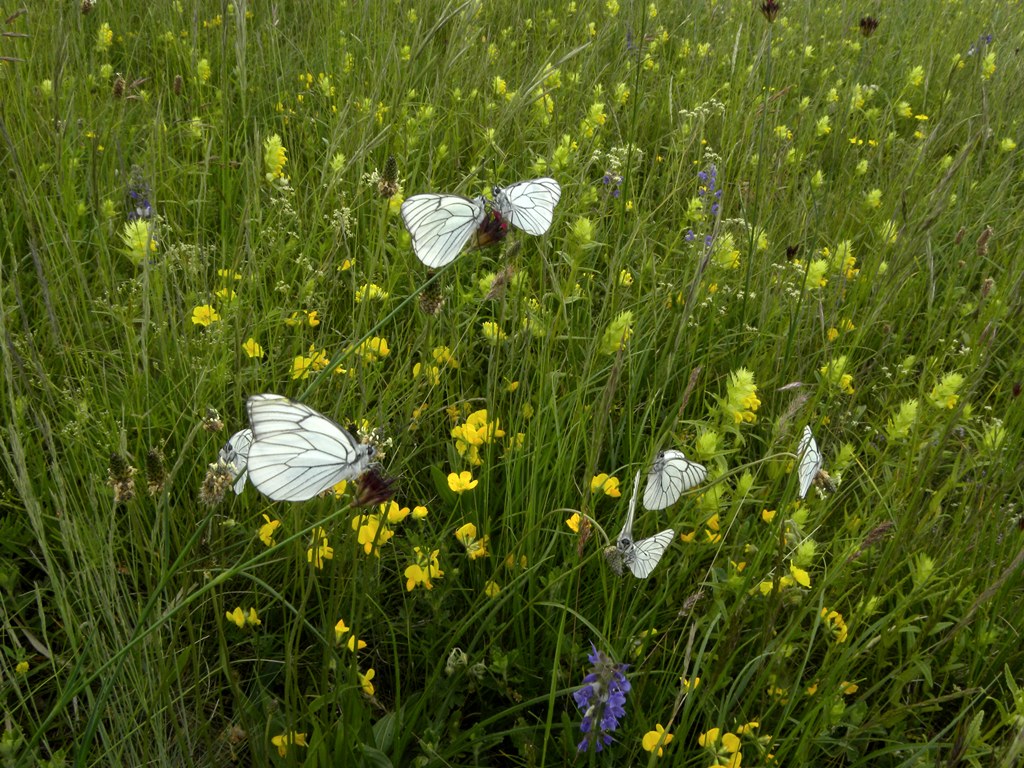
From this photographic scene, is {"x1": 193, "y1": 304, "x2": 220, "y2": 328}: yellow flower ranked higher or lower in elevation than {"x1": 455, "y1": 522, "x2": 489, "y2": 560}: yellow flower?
higher

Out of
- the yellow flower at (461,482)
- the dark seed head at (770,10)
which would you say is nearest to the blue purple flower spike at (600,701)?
the yellow flower at (461,482)

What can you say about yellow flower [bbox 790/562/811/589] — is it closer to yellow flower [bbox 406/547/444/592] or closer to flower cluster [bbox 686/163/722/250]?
yellow flower [bbox 406/547/444/592]

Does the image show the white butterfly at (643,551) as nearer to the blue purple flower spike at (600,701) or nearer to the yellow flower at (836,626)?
the blue purple flower spike at (600,701)

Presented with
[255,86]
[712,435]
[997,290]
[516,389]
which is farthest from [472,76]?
[712,435]

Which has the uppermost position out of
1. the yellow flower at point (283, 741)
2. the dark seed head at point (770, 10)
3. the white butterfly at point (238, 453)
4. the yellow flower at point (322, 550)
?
the dark seed head at point (770, 10)

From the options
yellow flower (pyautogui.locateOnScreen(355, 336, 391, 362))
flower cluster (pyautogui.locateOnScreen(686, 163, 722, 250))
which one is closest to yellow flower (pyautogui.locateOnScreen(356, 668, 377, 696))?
yellow flower (pyautogui.locateOnScreen(355, 336, 391, 362))

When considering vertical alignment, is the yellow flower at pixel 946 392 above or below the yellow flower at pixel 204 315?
above
